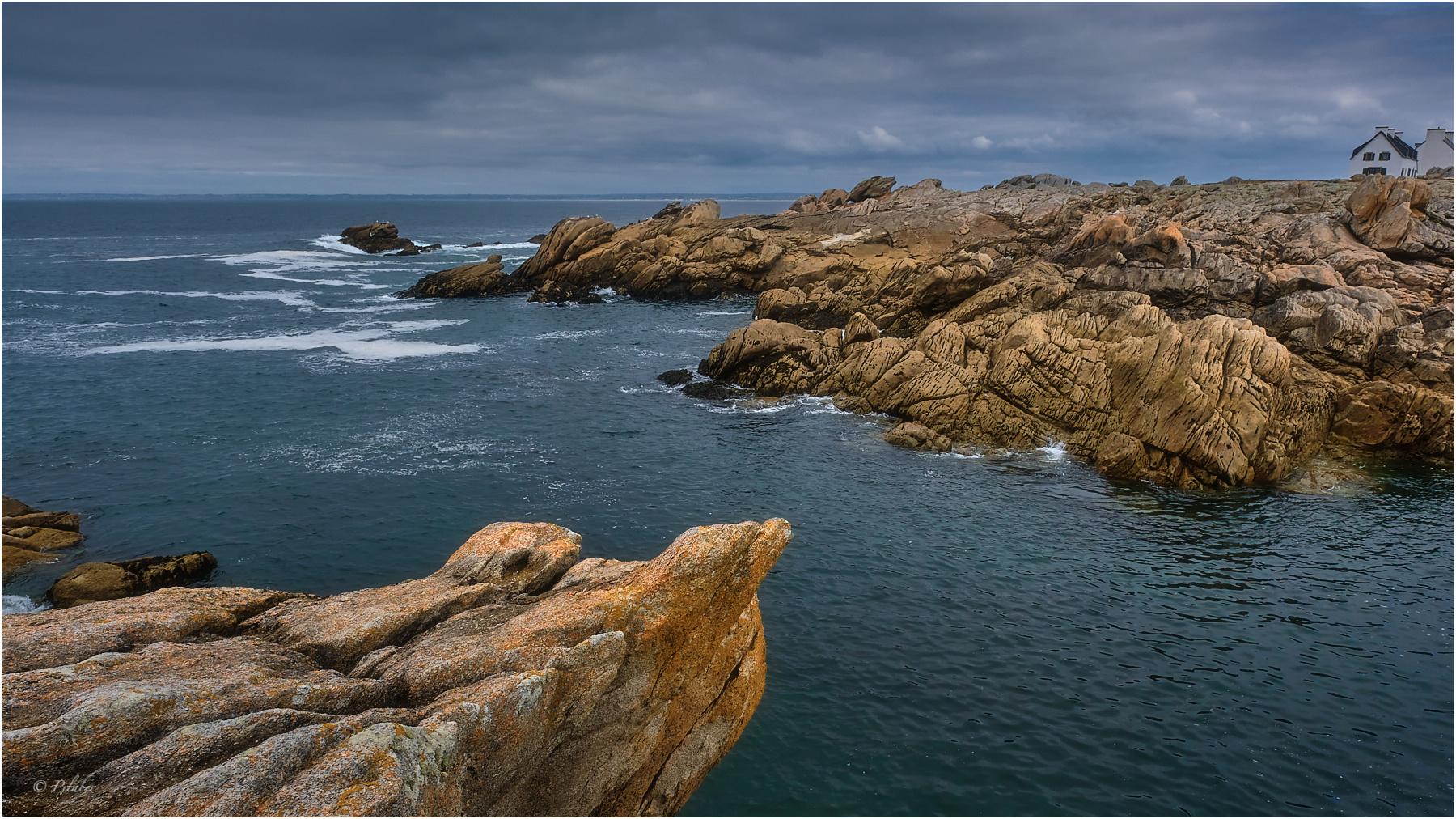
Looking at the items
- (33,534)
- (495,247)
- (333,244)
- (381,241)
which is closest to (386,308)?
(33,534)

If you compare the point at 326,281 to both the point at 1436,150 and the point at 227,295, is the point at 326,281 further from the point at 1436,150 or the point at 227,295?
the point at 1436,150

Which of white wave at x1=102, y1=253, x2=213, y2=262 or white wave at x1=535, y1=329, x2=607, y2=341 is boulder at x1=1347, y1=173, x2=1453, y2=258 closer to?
white wave at x1=535, y1=329, x2=607, y2=341

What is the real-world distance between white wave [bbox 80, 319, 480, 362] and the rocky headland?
82.0 ft

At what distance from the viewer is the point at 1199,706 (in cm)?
2189

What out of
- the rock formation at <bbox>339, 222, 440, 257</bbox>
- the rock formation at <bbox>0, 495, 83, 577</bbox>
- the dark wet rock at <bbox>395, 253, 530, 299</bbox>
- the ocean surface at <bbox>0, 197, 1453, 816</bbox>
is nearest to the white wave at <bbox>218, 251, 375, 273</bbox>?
the rock formation at <bbox>339, 222, 440, 257</bbox>

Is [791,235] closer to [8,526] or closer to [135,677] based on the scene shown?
[8,526]

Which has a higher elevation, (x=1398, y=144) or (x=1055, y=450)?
(x=1398, y=144)

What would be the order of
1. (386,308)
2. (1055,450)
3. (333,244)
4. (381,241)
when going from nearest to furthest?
1. (1055,450)
2. (386,308)
3. (381,241)
4. (333,244)

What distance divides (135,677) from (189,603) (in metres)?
4.40

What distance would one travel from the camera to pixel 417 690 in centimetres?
1342

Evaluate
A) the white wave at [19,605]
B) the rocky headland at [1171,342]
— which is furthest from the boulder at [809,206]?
the white wave at [19,605]

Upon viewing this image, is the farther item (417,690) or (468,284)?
(468,284)

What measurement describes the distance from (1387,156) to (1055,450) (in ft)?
355

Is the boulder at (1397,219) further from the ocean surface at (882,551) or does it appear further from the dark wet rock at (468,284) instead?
the dark wet rock at (468,284)
